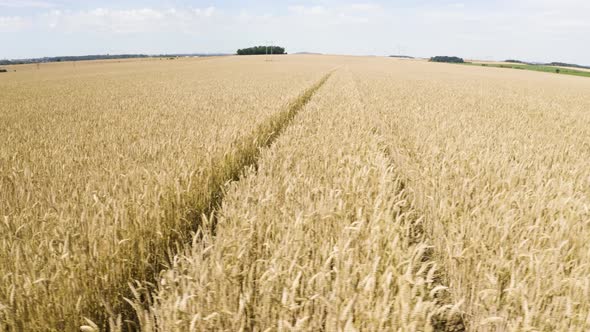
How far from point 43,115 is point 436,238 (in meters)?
8.33

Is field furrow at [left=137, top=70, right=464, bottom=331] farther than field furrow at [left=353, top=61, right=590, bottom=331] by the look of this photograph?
No

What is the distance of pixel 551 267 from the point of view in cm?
184

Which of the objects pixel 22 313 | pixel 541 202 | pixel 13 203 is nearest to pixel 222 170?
pixel 13 203

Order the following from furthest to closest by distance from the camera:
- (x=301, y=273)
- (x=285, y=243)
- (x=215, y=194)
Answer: (x=215, y=194) → (x=285, y=243) → (x=301, y=273)

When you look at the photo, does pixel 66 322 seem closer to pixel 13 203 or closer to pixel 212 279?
pixel 212 279

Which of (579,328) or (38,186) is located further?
(38,186)

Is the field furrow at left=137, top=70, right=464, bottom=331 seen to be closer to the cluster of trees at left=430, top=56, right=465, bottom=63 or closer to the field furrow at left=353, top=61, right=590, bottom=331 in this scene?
the field furrow at left=353, top=61, right=590, bottom=331

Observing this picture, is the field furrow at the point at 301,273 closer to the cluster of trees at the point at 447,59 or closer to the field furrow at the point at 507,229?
the field furrow at the point at 507,229

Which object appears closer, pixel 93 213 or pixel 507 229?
pixel 507 229

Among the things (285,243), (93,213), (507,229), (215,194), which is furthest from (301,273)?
(215,194)

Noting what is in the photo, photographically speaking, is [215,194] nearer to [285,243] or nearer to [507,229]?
[285,243]

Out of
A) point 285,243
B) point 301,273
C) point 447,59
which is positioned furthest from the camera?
point 447,59

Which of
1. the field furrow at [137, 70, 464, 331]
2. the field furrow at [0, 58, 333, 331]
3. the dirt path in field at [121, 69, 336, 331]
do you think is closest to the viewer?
the field furrow at [137, 70, 464, 331]

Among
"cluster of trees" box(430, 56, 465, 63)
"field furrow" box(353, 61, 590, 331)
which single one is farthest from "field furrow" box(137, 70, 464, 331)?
"cluster of trees" box(430, 56, 465, 63)
